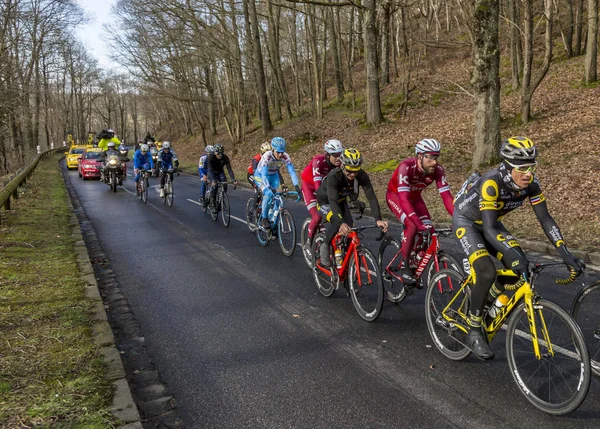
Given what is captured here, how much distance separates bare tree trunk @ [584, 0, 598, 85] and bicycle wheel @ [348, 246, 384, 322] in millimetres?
17113

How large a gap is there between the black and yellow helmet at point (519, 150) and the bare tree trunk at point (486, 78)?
10678 millimetres

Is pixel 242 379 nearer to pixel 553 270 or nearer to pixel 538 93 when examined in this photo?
pixel 553 270

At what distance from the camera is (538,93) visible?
21953 millimetres

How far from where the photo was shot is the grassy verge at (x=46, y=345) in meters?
3.63

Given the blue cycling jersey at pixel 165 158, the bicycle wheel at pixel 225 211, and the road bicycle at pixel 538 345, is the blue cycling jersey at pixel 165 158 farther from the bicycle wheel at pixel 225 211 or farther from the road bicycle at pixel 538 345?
the road bicycle at pixel 538 345

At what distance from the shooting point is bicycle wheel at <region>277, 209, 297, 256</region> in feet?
30.0

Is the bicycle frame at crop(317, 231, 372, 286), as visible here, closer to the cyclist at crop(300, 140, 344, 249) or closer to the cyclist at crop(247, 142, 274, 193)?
the cyclist at crop(300, 140, 344, 249)

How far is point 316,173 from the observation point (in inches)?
295

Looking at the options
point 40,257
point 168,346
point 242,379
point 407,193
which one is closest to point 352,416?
point 242,379

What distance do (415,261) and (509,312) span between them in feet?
6.41

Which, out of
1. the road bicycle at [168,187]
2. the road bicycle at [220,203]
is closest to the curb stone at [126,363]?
the road bicycle at [220,203]

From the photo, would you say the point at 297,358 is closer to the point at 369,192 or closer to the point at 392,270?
the point at 392,270

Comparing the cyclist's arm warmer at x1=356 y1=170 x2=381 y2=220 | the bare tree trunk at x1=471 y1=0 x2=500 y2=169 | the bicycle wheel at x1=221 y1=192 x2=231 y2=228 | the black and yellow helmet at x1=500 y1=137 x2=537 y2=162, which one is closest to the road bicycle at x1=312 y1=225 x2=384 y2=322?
the cyclist's arm warmer at x1=356 y1=170 x2=381 y2=220

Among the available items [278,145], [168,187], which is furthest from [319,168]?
[168,187]
